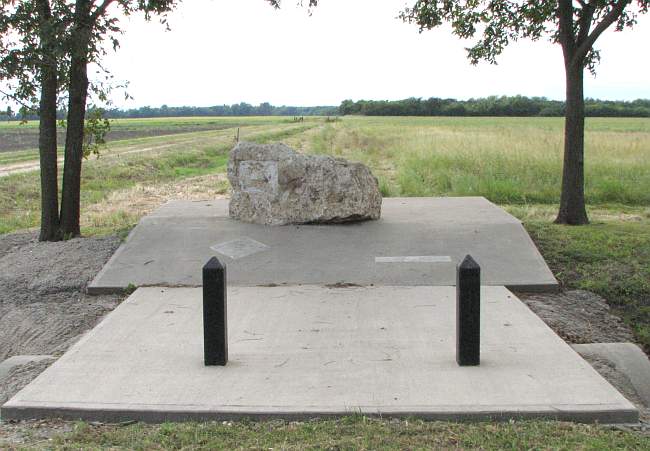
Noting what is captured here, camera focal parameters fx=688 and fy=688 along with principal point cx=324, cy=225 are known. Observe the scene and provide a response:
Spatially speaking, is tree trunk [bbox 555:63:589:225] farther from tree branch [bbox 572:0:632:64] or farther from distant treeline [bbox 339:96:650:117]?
distant treeline [bbox 339:96:650:117]

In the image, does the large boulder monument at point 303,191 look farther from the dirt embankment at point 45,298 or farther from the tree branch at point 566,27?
the tree branch at point 566,27

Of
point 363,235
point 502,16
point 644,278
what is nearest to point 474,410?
point 644,278

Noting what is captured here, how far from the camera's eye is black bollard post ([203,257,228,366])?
17.4ft

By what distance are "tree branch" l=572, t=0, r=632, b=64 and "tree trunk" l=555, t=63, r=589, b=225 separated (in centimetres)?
20

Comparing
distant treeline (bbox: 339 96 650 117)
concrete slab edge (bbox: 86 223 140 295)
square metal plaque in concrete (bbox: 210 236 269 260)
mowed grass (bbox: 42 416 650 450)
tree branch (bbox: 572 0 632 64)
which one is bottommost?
mowed grass (bbox: 42 416 650 450)

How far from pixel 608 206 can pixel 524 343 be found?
32.9ft

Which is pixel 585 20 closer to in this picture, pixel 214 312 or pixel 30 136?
pixel 214 312

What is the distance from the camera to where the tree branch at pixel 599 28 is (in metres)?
10.1

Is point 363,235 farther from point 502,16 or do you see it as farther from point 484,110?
point 484,110

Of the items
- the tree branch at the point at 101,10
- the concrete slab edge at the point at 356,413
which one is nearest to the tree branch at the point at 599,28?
the tree branch at the point at 101,10

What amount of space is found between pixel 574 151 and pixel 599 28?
1902mm

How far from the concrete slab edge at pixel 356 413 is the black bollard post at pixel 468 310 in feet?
2.82

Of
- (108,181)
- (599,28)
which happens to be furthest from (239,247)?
(108,181)

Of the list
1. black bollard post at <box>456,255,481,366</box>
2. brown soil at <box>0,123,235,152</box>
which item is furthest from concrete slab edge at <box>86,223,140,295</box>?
brown soil at <box>0,123,235,152</box>
